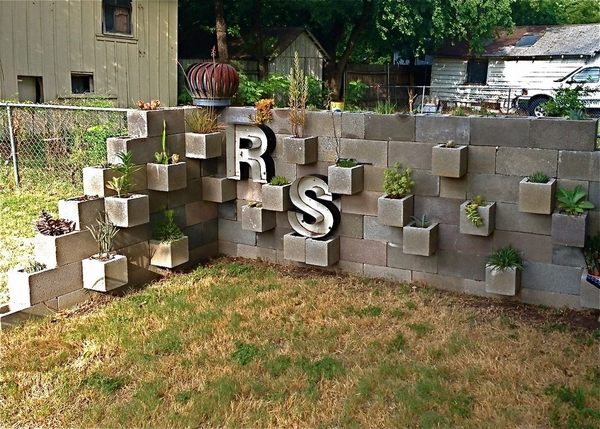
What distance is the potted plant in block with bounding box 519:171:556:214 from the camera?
5.18 metres

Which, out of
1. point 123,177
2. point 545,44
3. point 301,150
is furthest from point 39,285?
point 545,44

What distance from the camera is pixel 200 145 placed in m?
6.57

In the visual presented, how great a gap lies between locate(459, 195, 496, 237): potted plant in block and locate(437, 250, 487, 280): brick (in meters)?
0.32

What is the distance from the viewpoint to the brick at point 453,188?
571 centimetres

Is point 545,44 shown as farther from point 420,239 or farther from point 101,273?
point 101,273

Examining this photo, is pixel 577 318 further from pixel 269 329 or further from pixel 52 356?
pixel 52 356

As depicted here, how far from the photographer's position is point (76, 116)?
29.9ft

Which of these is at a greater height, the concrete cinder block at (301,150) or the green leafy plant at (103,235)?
the concrete cinder block at (301,150)

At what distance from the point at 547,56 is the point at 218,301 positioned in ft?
81.4

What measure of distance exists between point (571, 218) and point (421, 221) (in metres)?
1.29

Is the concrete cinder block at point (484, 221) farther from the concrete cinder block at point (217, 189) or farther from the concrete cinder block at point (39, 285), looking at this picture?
the concrete cinder block at point (39, 285)

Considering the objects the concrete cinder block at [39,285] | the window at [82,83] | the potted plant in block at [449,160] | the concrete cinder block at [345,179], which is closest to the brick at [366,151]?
the concrete cinder block at [345,179]

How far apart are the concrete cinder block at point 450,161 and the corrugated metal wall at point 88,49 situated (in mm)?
9016

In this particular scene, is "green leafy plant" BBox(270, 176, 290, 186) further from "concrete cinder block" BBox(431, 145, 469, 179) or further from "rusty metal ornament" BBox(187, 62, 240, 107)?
"concrete cinder block" BBox(431, 145, 469, 179)
